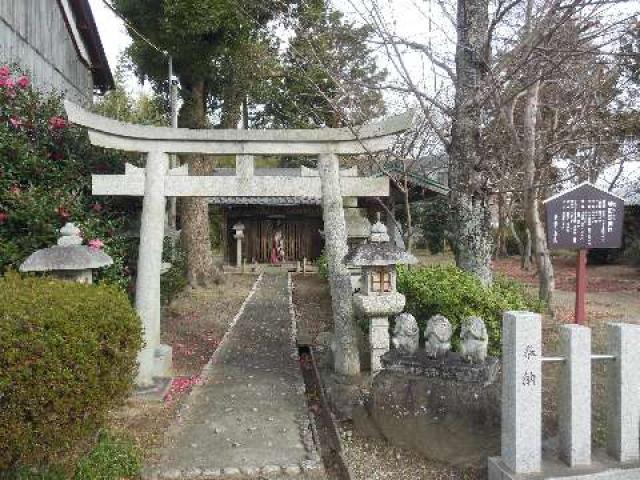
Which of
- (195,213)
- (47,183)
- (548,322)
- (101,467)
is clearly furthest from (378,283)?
(195,213)

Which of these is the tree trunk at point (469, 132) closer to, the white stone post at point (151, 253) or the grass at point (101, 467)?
the white stone post at point (151, 253)

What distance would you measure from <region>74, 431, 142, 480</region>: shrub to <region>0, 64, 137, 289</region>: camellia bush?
2618 millimetres

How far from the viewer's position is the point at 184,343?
386 inches

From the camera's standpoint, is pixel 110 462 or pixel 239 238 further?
pixel 239 238

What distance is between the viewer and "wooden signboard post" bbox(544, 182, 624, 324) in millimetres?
7469

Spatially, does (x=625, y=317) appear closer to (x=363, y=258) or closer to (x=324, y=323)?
(x=324, y=323)

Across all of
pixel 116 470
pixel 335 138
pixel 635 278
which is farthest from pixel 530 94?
pixel 635 278

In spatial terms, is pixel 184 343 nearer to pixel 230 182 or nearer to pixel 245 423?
pixel 230 182

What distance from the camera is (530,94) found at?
35.1 feet

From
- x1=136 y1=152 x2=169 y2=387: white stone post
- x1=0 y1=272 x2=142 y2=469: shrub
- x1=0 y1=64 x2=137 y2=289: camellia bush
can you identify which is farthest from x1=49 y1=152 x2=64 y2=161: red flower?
x1=0 y1=272 x2=142 y2=469: shrub

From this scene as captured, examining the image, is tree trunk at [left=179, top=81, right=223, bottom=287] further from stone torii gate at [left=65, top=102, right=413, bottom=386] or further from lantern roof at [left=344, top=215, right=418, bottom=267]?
lantern roof at [left=344, top=215, right=418, bottom=267]

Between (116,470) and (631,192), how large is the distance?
2818 centimetres

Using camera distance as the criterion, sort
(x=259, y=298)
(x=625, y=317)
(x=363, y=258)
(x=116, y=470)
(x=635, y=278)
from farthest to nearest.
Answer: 1. (x=635, y=278)
2. (x=259, y=298)
3. (x=625, y=317)
4. (x=363, y=258)
5. (x=116, y=470)

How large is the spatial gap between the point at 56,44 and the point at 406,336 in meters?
11.0
